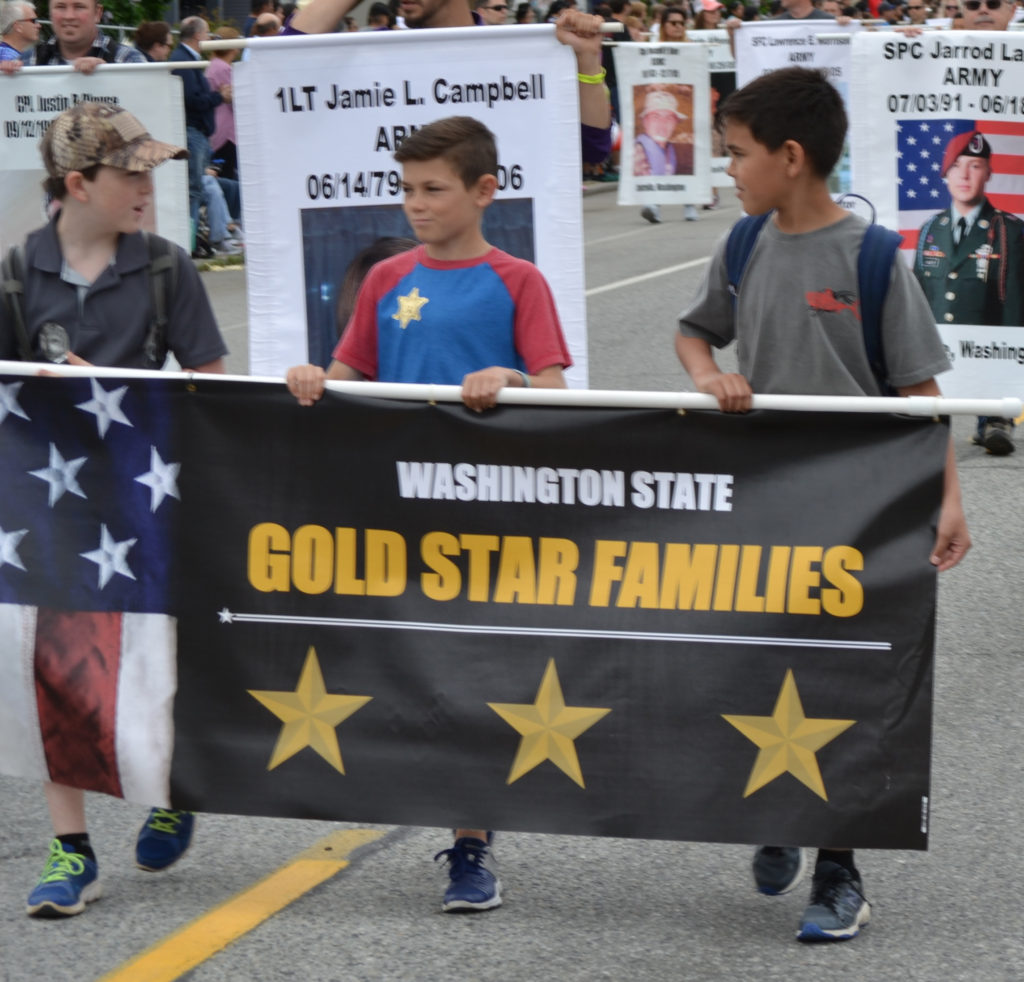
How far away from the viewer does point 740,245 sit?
4.15 metres

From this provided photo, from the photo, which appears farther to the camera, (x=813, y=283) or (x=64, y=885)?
(x=64, y=885)

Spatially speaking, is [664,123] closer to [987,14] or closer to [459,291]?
[987,14]

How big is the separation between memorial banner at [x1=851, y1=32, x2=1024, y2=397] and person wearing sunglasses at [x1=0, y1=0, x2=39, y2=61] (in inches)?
303

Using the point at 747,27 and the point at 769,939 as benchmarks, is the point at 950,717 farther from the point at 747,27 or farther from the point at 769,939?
the point at 747,27

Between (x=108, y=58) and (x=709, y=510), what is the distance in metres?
7.39

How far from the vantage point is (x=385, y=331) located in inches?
170

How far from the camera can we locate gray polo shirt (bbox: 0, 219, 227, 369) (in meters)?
4.34

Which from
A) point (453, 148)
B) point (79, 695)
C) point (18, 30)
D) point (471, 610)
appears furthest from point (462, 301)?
point (18, 30)

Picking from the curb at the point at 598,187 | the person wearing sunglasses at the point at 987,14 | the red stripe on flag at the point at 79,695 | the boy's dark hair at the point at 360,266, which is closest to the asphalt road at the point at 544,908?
the red stripe on flag at the point at 79,695

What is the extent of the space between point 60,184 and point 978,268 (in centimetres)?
495

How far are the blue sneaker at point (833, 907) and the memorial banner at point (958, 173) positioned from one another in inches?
181

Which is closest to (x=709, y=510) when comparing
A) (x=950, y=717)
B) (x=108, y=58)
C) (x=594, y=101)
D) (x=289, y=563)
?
(x=289, y=563)

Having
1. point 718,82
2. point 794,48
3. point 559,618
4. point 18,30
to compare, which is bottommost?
point 559,618

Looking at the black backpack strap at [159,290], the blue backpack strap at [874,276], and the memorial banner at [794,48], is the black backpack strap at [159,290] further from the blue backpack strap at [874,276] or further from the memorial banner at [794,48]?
the memorial banner at [794,48]
